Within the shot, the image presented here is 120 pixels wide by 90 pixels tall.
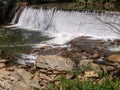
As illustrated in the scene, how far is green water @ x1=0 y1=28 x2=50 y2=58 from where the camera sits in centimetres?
1316

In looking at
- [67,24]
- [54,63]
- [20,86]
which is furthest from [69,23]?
[20,86]

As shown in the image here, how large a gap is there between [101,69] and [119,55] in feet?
6.90

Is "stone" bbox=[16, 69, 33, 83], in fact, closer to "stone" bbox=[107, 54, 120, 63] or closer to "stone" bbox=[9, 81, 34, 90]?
"stone" bbox=[9, 81, 34, 90]

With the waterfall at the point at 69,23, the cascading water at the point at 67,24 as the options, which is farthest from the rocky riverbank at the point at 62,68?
the waterfall at the point at 69,23

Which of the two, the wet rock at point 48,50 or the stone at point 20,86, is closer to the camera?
the stone at point 20,86

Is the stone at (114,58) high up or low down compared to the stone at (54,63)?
down

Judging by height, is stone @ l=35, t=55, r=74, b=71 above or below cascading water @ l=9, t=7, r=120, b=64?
above

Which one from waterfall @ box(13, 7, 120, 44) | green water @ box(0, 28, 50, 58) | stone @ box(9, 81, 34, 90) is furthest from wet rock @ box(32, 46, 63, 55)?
stone @ box(9, 81, 34, 90)

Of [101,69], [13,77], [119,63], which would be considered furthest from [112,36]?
[13,77]

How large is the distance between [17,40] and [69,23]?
118 inches

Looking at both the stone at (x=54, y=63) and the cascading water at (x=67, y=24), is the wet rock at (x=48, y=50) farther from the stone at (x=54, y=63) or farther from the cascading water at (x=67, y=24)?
the stone at (x=54, y=63)

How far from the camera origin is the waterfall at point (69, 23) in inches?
581

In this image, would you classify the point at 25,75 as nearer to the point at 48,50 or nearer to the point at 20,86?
the point at 20,86

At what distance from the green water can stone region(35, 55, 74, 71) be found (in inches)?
91.3
